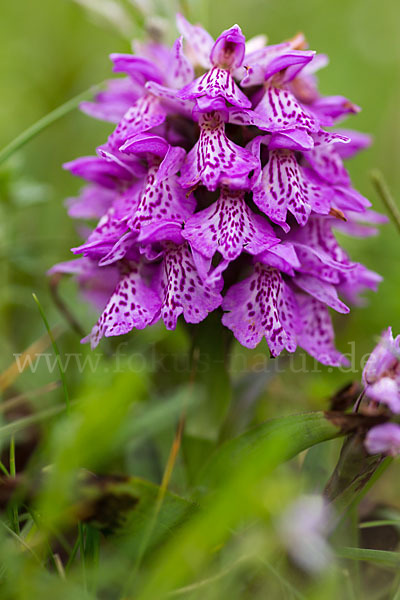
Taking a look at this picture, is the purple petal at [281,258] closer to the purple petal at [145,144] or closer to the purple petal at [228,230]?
the purple petal at [228,230]

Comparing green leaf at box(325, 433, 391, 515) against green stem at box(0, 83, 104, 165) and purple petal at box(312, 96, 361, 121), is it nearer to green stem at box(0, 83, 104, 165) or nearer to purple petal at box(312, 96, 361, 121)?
purple petal at box(312, 96, 361, 121)

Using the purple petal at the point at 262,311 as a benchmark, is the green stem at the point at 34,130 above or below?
above

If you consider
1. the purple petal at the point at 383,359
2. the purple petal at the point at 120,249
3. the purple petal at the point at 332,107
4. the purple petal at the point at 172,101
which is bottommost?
the purple petal at the point at 383,359

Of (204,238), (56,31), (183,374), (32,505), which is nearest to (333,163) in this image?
(204,238)

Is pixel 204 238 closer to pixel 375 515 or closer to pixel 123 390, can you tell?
pixel 123 390

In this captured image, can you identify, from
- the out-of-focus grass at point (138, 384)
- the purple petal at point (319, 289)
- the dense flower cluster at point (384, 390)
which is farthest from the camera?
the purple petal at point (319, 289)

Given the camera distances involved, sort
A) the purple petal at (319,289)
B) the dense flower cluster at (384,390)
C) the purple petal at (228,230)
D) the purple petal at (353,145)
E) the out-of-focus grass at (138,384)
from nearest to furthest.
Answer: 1. the out-of-focus grass at (138,384)
2. the dense flower cluster at (384,390)
3. the purple petal at (228,230)
4. the purple petal at (319,289)
5. the purple petal at (353,145)

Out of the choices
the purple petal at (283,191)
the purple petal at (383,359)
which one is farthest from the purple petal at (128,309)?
the purple petal at (383,359)
